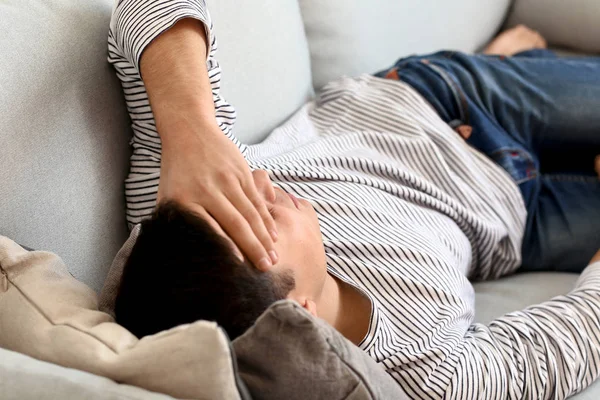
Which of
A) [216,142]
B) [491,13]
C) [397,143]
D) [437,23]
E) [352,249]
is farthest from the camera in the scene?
[491,13]

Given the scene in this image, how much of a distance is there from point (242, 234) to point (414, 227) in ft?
1.42

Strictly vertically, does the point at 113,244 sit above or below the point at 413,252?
above

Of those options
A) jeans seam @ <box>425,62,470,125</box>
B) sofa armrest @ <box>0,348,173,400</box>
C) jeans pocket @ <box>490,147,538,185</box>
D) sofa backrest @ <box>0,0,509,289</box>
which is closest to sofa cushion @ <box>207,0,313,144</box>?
sofa backrest @ <box>0,0,509,289</box>

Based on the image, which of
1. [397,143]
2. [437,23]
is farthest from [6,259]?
[437,23]

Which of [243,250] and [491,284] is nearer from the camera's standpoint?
[243,250]

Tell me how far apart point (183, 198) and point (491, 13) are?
1.28 meters

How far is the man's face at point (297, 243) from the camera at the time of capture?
793mm

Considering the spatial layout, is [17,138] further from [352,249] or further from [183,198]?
[352,249]

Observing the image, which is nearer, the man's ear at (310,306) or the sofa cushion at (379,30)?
the man's ear at (310,306)

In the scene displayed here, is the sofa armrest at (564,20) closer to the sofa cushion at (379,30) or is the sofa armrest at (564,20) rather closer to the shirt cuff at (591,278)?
the sofa cushion at (379,30)

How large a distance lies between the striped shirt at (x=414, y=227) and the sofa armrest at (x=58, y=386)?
38 centimetres

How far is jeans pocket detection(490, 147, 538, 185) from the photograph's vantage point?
1.30m

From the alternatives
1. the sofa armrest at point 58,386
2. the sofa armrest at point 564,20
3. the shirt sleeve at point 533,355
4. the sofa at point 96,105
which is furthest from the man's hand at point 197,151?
the sofa armrest at point 564,20

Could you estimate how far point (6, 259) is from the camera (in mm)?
690
